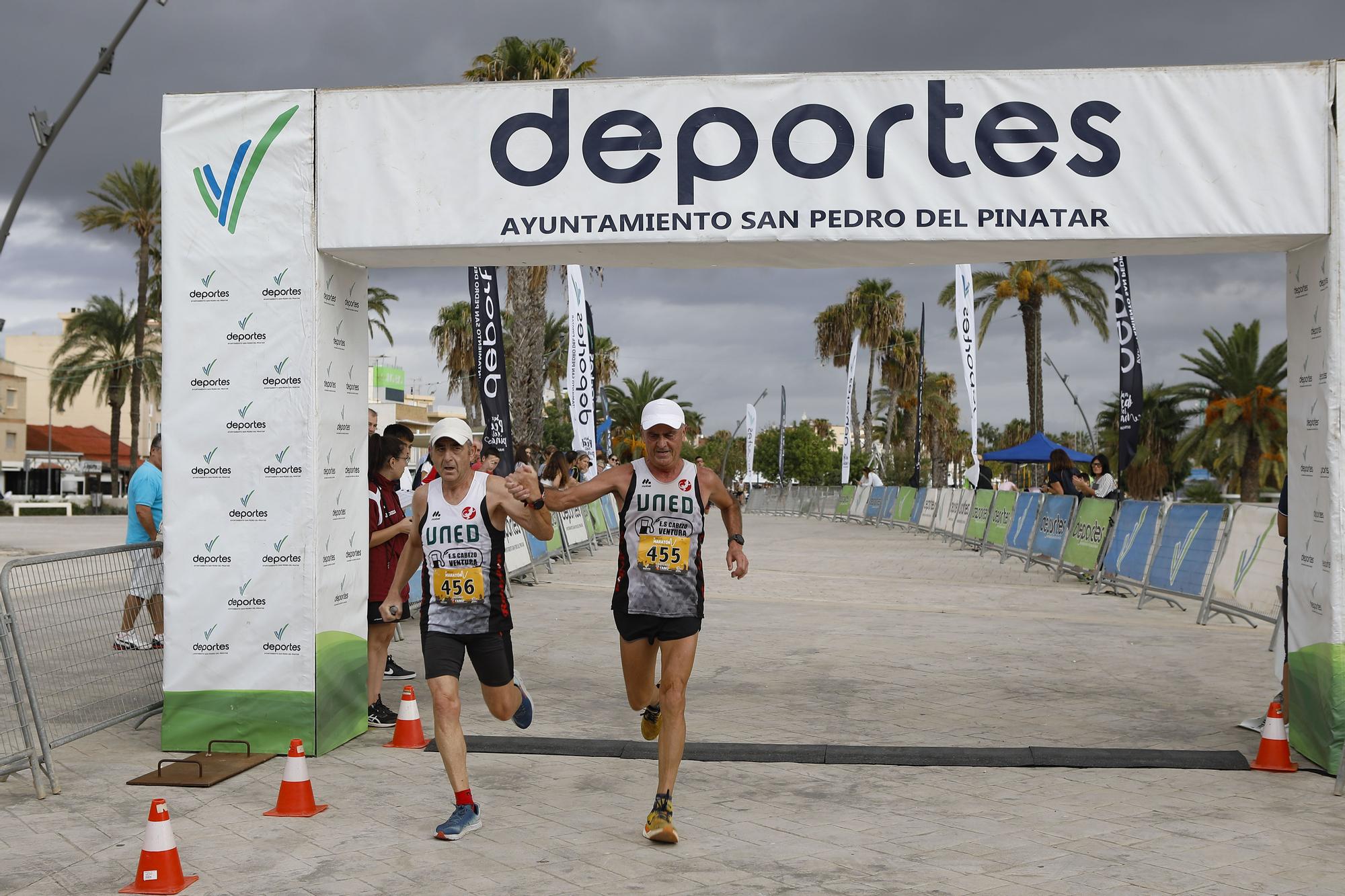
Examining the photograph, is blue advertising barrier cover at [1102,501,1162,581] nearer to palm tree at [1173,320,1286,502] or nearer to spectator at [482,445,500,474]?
spectator at [482,445,500,474]

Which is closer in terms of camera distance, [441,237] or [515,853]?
[515,853]

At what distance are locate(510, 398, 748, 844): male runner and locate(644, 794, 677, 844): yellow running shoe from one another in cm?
38

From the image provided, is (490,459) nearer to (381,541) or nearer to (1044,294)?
(381,541)

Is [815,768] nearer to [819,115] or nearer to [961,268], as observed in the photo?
[819,115]

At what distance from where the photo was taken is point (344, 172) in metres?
7.54

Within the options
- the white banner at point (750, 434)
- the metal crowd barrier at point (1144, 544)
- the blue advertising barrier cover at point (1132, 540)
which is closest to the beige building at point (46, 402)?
the white banner at point (750, 434)

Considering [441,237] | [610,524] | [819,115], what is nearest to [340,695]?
[441,237]

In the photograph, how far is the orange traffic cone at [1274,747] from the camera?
22.4 feet

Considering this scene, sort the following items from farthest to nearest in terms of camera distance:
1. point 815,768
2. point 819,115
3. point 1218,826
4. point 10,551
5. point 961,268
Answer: point 961,268 → point 10,551 → point 819,115 → point 815,768 → point 1218,826

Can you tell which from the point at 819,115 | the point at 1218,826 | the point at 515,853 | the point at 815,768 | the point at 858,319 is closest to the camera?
the point at 515,853

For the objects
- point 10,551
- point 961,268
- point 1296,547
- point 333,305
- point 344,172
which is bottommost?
point 10,551

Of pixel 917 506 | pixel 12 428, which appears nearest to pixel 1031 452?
pixel 917 506

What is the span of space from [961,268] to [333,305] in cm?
2294

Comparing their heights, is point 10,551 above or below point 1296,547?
below
